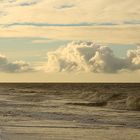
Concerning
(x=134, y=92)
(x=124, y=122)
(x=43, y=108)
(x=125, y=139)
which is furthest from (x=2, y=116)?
(x=134, y=92)

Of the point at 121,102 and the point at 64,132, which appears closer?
the point at 64,132

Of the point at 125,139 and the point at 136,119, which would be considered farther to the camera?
the point at 136,119

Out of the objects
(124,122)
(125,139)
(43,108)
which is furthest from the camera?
(43,108)

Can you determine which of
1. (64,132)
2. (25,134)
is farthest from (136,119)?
(25,134)

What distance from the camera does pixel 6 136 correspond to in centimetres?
916

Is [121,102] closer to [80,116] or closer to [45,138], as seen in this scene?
[80,116]

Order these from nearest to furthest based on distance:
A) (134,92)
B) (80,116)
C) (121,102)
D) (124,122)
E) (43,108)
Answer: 1. (124,122)
2. (80,116)
3. (43,108)
4. (121,102)
5. (134,92)

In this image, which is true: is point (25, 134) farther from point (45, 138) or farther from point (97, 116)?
point (97, 116)

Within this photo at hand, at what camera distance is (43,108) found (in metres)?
14.8

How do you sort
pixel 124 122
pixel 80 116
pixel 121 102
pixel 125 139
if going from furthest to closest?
pixel 121 102 → pixel 80 116 → pixel 124 122 → pixel 125 139

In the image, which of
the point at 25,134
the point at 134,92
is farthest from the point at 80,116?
the point at 134,92

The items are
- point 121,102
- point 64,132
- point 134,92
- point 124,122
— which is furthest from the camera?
point 134,92

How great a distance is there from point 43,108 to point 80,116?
8.87ft

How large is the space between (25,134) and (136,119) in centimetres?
361
